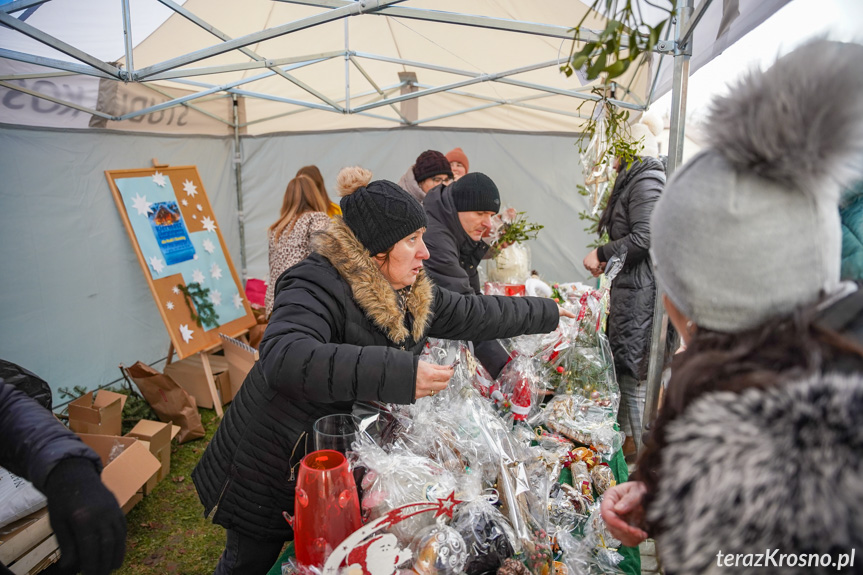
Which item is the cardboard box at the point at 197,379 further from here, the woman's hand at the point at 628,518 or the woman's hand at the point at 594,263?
the woman's hand at the point at 628,518

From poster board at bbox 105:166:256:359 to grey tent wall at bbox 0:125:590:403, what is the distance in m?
0.22

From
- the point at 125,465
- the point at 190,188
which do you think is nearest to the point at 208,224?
the point at 190,188

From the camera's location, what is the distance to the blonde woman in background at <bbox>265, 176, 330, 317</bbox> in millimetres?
3592

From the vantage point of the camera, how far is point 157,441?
3244mm

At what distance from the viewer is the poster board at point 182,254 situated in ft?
13.0

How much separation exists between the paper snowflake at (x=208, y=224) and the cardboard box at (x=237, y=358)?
998 millimetres

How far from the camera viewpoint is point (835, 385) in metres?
0.60

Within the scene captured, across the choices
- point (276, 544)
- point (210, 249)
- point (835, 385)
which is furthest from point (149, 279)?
point (835, 385)

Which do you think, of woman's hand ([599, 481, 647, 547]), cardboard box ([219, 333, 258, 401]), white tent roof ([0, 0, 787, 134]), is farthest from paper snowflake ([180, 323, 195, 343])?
woman's hand ([599, 481, 647, 547])

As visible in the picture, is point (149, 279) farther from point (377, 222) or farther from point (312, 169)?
point (377, 222)

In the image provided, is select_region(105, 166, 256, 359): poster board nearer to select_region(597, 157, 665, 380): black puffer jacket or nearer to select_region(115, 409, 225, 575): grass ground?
select_region(115, 409, 225, 575): grass ground

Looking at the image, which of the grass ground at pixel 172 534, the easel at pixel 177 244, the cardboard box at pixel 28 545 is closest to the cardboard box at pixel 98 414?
the grass ground at pixel 172 534

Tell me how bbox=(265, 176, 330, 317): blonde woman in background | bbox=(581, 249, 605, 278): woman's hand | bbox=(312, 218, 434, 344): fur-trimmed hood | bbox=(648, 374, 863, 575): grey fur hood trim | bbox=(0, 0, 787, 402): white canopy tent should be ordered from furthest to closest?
bbox=(265, 176, 330, 317): blonde woman in background < bbox=(581, 249, 605, 278): woman's hand < bbox=(0, 0, 787, 402): white canopy tent < bbox=(312, 218, 434, 344): fur-trimmed hood < bbox=(648, 374, 863, 575): grey fur hood trim

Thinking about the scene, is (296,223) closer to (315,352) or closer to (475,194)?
(475,194)
